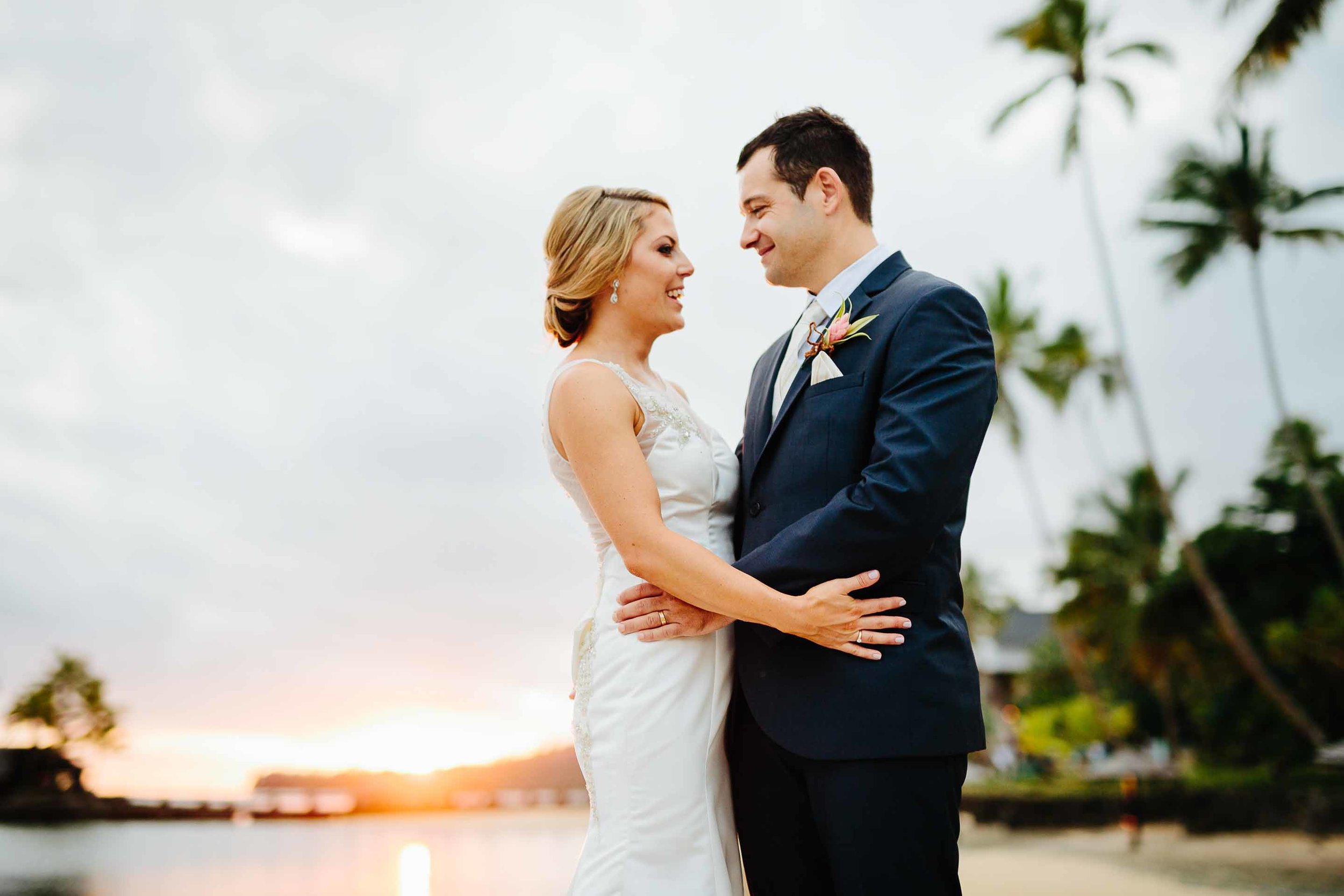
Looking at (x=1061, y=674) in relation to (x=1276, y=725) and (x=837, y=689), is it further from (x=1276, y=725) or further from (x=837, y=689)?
(x=837, y=689)

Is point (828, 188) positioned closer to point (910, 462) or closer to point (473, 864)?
point (910, 462)

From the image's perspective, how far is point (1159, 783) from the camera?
71.6ft

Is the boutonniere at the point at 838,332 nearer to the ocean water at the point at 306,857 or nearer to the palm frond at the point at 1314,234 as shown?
the ocean water at the point at 306,857

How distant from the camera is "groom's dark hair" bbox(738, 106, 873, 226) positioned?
262 cm

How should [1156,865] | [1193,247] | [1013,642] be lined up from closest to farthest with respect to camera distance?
[1156,865], [1193,247], [1013,642]

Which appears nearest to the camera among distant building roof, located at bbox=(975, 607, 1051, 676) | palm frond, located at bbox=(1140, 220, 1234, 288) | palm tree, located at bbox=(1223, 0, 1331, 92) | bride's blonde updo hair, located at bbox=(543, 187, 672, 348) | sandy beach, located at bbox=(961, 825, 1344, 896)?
bride's blonde updo hair, located at bbox=(543, 187, 672, 348)

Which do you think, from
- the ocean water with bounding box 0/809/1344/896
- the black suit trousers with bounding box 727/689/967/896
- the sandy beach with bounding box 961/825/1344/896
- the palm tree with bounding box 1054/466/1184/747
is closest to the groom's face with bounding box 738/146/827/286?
the black suit trousers with bounding box 727/689/967/896

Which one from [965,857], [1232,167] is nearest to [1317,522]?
[1232,167]

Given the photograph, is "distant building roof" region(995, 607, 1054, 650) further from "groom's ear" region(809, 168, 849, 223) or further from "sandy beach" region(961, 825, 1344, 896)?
"groom's ear" region(809, 168, 849, 223)

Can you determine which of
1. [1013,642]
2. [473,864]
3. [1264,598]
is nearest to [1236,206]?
[1264,598]

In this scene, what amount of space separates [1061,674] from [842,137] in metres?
47.5

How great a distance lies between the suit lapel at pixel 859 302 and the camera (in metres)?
2.40

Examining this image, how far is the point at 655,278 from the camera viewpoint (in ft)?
9.14

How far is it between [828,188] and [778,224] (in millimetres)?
156
